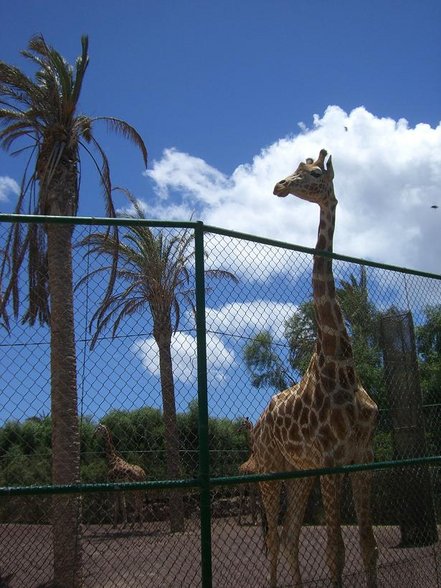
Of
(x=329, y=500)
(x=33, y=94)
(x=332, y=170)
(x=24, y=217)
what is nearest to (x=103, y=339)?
(x=24, y=217)

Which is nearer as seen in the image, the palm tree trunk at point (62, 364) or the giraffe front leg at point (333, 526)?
the giraffe front leg at point (333, 526)

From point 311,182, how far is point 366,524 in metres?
3.13

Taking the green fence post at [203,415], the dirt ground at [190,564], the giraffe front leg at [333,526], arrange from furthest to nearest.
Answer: the dirt ground at [190,564]
the giraffe front leg at [333,526]
the green fence post at [203,415]

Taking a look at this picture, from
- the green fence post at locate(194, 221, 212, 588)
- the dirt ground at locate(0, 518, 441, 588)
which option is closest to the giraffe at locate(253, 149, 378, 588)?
the dirt ground at locate(0, 518, 441, 588)

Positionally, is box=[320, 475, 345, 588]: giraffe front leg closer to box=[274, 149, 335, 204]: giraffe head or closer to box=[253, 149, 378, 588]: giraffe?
box=[253, 149, 378, 588]: giraffe

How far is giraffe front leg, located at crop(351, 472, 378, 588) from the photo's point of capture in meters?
5.48

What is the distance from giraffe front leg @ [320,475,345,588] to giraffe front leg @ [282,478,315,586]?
0.80 m

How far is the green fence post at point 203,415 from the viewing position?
374 centimetres

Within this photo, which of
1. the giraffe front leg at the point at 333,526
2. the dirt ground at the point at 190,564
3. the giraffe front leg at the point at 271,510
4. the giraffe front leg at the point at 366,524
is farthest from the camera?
the dirt ground at the point at 190,564

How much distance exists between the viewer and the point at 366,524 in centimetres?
558

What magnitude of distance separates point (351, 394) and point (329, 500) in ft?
3.02

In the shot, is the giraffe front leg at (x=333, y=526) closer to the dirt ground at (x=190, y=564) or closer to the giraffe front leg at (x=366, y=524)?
the giraffe front leg at (x=366, y=524)

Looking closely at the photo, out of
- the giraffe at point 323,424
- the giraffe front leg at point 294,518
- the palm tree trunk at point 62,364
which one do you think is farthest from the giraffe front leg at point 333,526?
the palm tree trunk at point 62,364

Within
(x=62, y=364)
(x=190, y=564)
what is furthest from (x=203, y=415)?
(x=62, y=364)
